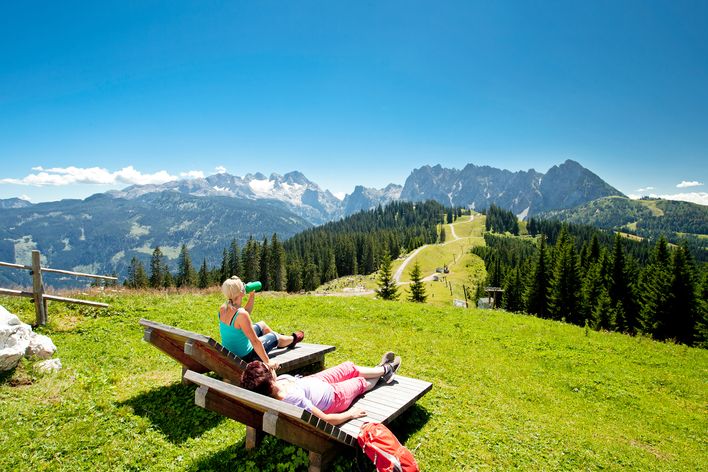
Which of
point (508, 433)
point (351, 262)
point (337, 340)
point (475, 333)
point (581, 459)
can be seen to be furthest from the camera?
point (351, 262)

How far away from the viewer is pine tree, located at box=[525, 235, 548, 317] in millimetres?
55781

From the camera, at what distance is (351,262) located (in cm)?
14200

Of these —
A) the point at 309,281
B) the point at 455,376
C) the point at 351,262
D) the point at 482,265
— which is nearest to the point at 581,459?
the point at 455,376

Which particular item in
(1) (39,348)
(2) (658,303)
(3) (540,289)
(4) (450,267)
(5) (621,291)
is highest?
(1) (39,348)

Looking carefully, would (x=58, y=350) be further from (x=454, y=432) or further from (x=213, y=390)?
(x=454, y=432)

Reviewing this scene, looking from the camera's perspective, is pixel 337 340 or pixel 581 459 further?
pixel 337 340

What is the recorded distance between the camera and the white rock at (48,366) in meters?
8.49

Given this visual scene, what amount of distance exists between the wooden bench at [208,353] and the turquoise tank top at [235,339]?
0.62 m

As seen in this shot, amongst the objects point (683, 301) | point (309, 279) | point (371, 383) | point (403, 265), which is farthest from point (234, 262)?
point (371, 383)

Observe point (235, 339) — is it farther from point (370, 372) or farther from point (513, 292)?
point (513, 292)

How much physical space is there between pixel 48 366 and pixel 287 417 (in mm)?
7799

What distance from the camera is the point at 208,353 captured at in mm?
6266

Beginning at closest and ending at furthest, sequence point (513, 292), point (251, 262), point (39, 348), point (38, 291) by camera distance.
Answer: point (39, 348), point (38, 291), point (513, 292), point (251, 262)

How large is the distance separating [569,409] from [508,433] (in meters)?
3.38
